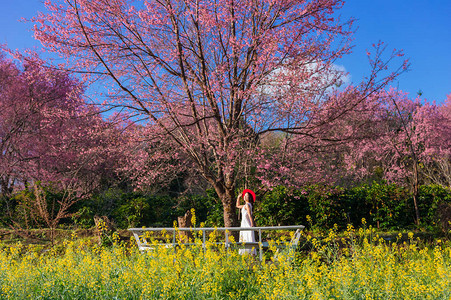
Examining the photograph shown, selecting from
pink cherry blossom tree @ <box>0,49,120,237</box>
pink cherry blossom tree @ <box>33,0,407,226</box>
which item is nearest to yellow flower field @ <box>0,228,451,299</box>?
pink cherry blossom tree @ <box>33,0,407,226</box>

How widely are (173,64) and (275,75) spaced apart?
229 centimetres

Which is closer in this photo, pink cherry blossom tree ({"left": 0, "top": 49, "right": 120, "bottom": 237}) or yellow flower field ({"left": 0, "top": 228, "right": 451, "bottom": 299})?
yellow flower field ({"left": 0, "top": 228, "right": 451, "bottom": 299})

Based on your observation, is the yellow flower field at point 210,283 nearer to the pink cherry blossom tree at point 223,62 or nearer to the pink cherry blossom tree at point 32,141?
the pink cherry blossom tree at point 223,62

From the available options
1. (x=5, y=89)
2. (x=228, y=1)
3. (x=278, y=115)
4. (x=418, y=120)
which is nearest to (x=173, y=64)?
(x=228, y=1)

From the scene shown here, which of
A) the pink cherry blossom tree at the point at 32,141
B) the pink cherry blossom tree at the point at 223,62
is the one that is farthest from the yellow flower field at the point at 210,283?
the pink cherry blossom tree at the point at 32,141

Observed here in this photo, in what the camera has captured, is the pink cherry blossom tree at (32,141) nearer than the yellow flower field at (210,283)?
No

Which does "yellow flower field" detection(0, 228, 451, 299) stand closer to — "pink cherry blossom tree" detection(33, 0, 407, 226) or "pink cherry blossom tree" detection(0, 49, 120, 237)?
"pink cherry blossom tree" detection(33, 0, 407, 226)

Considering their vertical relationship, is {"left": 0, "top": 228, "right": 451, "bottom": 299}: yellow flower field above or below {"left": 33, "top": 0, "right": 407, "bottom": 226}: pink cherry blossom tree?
below

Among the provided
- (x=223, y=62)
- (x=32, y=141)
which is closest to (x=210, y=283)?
(x=223, y=62)

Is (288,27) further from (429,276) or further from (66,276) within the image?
(66,276)

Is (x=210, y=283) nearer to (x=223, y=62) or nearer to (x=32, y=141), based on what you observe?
(x=223, y=62)

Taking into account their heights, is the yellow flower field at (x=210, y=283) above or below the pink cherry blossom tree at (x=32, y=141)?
below

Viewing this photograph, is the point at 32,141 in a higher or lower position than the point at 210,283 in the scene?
higher

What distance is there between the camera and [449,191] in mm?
12430
